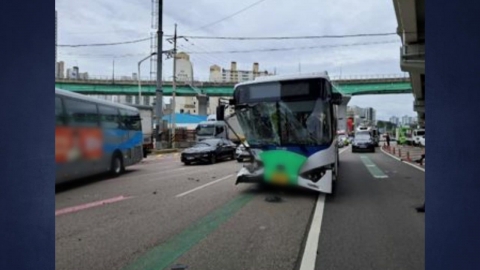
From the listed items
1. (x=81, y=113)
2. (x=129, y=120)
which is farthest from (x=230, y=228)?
(x=129, y=120)

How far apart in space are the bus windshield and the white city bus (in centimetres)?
342

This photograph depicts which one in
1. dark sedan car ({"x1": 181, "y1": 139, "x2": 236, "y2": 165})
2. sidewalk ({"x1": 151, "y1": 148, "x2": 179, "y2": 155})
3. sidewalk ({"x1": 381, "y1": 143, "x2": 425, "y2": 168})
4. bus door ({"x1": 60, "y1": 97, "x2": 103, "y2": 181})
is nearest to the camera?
bus door ({"x1": 60, "y1": 97, "x2": 103, "y2": 181})

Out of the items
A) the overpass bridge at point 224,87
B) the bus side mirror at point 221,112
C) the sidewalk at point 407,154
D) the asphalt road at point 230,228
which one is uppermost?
the overpass bridge at point 224,87

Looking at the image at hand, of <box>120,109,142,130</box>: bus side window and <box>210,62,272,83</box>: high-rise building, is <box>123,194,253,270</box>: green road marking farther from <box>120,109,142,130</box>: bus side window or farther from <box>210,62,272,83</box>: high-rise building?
<box>210,62,272,83</box>: high-rise building

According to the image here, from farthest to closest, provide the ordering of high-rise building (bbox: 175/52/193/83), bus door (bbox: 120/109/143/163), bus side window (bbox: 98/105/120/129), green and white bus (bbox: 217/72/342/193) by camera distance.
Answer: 1. high-rise building (bbox: 175/52/193/83)
2. bus door (bbox: 120/109/143/163)
3. bus side window (bbox: 98/105/120/129)
4. green and white bus (bbox: 217/72/342/193)

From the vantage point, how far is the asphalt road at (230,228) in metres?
5.08

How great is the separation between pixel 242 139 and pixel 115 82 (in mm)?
7381
